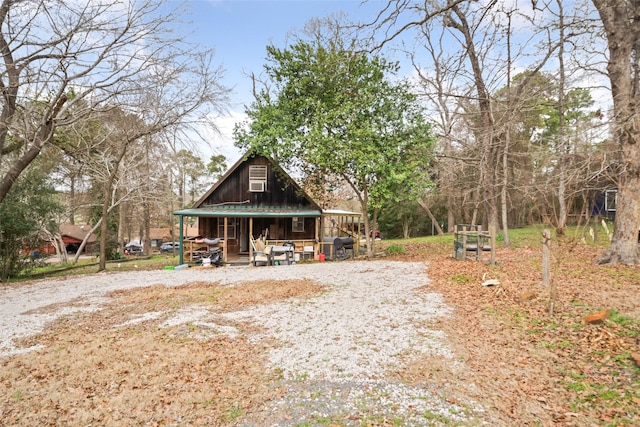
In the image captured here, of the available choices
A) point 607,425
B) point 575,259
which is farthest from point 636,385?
point 575,259

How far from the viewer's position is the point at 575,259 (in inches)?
440

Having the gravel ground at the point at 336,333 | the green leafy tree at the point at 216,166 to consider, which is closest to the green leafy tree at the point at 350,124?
the gravel ground at the point at 336,333

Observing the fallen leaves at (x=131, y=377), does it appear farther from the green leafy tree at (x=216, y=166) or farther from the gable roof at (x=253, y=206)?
the green leafy tree at (x=216, y=166)

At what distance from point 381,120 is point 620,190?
29.0 ft

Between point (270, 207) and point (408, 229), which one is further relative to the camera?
point (408, 229)

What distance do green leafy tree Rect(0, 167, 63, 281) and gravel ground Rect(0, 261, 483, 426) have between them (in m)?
2.62

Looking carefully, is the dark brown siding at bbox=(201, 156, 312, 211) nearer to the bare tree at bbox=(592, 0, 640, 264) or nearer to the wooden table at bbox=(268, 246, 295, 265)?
the wooden table at bbox=(268, 246, 295, 265)

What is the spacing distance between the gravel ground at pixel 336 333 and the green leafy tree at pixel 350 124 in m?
5.07

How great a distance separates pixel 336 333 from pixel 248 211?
12.1 meters

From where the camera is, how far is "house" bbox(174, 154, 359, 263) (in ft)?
57.9

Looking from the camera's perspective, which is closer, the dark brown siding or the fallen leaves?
the fallen leaves

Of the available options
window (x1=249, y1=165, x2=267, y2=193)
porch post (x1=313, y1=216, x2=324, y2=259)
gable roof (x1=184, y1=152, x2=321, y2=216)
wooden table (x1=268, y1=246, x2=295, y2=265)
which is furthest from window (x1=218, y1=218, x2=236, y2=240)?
porch post (x1=313, y1=216, x2=324, y2=259)

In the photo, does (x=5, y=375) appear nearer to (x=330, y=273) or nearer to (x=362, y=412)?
(x=362, y=412)

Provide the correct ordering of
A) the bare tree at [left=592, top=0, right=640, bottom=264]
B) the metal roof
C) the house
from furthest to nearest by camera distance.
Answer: the house
the metal roof
the bare tree at [left=592, top=0, right=640, bottom=264]
